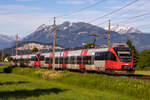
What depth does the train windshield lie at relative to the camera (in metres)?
40.1

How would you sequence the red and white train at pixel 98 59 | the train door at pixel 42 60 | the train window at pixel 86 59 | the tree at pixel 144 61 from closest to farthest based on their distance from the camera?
1. the red and white train at pixel 98 59
2. the train window at pixel 86 59
3. the train door at pixel 42 60
4. the tree at pixel 144 61

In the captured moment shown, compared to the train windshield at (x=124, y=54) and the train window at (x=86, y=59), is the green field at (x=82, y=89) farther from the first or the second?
the train window at (x=86, y=59)

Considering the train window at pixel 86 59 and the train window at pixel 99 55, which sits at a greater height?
the train window at pixel 99 55

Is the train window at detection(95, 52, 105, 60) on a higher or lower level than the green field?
higher

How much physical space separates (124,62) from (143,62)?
8595 cm

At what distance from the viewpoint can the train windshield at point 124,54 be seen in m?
40.1

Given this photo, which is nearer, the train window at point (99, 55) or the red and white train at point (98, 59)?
the red and white train at point (98, 59)

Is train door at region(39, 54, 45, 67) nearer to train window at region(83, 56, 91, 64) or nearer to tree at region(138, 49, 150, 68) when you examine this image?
train window at region(83, 56, 91, 64)

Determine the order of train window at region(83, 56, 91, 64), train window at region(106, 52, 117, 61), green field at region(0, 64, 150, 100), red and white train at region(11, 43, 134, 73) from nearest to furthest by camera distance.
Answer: green field at region(0, 64, 150, 100) < red and white train at region(11, 43, 134, 73) < train window at region(106, 52, 117, 61) < train window at region(83, 56, 91, 64)

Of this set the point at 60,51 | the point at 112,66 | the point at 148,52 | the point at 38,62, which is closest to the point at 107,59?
the point at 112,66

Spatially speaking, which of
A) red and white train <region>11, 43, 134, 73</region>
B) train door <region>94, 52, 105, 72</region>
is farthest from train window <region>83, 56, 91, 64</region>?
train door <region>94, 52, 105, 72</region>

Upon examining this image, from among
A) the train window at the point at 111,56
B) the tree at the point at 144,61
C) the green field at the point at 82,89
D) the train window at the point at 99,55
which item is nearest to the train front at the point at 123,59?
the train window at the point at 111,56

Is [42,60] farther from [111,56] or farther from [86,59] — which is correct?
[111,56]

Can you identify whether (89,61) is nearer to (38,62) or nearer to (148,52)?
(38,62)
